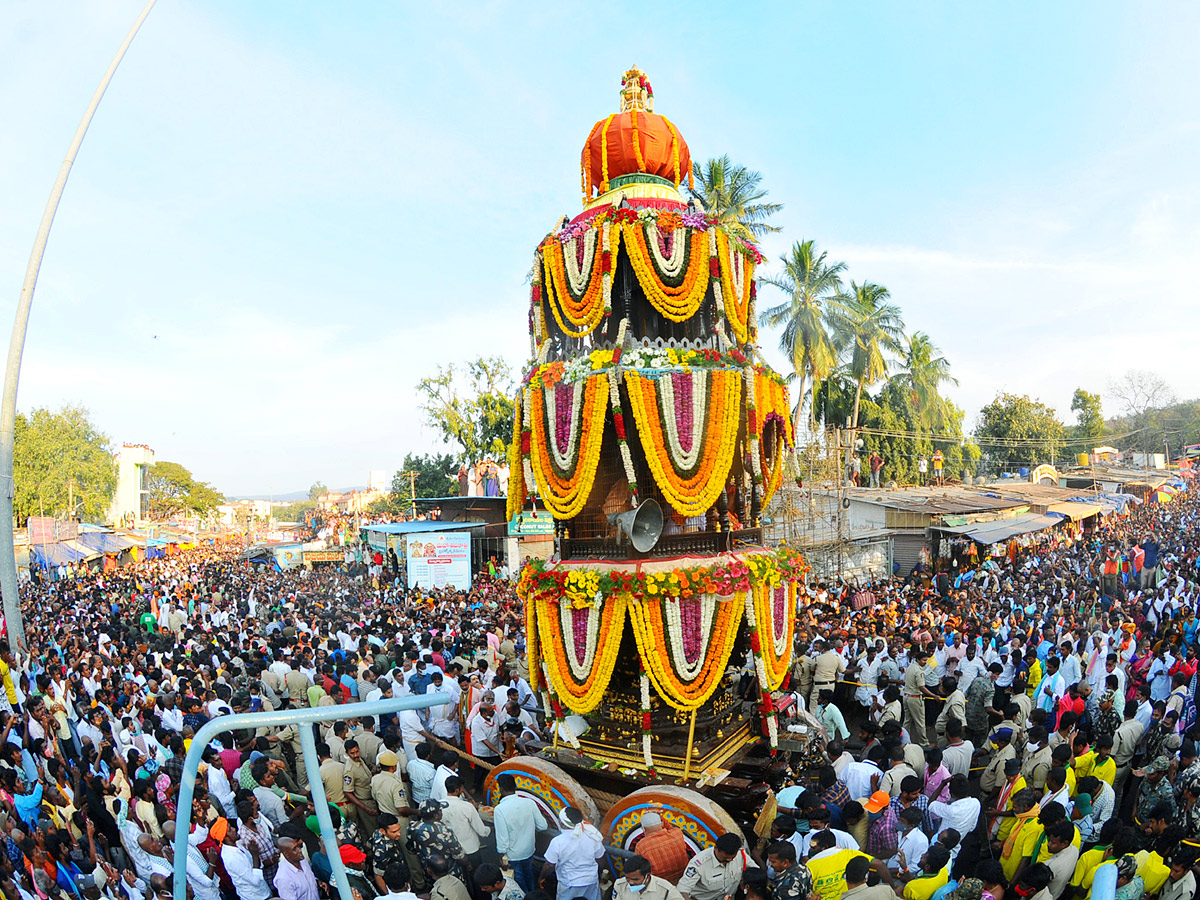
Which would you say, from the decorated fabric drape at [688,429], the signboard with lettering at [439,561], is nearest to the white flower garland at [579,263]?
the decorated fabric drape at [688,429]

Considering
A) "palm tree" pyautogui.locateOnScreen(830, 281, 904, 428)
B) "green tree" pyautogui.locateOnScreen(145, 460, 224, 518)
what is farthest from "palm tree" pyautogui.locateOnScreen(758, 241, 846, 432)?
"green tree" pyautogui.locateOnScreen(145, 460, 224, 518)

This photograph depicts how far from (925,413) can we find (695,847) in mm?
38931

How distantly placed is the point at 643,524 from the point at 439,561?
576 inches

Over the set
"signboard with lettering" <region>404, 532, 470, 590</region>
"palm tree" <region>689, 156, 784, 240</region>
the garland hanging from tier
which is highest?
"palm tree" <region>689, 156, 784, 240</region>

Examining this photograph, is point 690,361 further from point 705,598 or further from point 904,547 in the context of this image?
point 904,547

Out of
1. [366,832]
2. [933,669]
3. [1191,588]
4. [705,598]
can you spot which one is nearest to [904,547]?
[1191,588]

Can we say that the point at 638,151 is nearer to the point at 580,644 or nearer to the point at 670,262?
the point at 670,262

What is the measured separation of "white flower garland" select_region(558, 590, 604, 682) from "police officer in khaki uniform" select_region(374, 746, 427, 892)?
2222 millimetres

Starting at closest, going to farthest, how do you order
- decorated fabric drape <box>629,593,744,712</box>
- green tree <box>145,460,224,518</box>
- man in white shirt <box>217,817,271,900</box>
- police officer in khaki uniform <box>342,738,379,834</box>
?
man in white shirt <box>217,817,271,900</box>
police officer in khaki uniform <box>342,738,379,834</box>
decorated fabric drape <box>629,593,744,712</box>
green tree <box>145,460,224,518</box>

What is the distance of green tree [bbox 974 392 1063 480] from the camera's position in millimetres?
51656

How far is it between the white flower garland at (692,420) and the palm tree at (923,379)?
3622 cm

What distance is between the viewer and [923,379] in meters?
41.6

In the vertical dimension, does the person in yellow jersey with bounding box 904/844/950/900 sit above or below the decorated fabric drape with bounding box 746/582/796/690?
below

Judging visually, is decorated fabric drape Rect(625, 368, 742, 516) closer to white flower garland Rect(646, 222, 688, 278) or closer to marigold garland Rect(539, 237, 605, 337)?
marigold garland Rect(539, 237, 605, 337)
